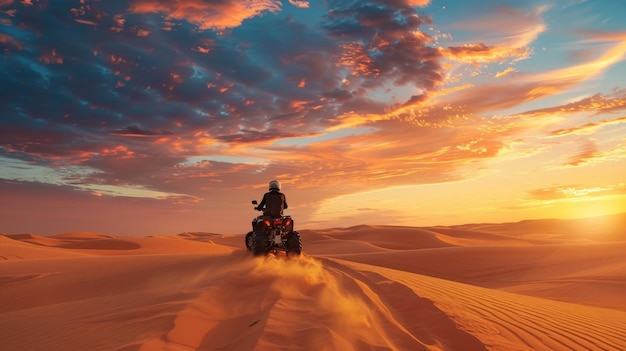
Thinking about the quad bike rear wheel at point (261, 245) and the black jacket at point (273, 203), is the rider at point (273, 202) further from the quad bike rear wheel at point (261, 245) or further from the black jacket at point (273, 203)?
the quad bike rear wheel at point (261, 245)

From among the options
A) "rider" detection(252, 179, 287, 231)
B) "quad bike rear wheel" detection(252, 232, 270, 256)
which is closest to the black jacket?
"rider" detection(252, 179, 287, 231)

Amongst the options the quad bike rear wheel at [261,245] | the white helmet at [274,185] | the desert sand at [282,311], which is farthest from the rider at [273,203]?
the desert sand at [282,311]

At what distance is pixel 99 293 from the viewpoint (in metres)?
10.2

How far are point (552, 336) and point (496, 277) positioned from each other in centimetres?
1215

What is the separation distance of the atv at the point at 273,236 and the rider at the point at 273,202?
0.14 metres

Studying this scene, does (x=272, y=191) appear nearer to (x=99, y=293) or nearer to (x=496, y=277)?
(x=99, y=293)

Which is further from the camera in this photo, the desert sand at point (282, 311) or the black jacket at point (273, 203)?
the black jacket at point (273, 203)

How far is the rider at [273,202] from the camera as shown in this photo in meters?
12.7

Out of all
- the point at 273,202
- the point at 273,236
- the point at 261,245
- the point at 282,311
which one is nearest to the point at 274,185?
the point at 273,202

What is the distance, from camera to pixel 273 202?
1267 cm

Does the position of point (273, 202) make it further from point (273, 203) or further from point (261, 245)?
point (261, 245)

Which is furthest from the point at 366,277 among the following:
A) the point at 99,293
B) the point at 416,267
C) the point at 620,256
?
the point at 620,256

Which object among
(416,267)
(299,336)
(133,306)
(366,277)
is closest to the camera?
(299,336)

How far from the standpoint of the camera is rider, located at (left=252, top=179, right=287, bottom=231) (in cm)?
1268
